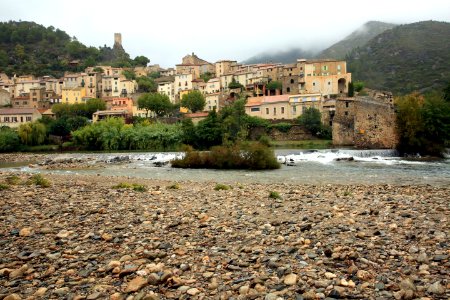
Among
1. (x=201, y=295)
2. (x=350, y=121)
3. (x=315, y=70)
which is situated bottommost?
(x=201, y=295)

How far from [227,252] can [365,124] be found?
50082mm

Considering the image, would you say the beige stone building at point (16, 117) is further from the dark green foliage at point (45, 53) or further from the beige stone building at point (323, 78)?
the dark green foliage at point (45, 53)

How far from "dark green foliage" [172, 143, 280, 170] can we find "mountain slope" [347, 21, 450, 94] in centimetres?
7766

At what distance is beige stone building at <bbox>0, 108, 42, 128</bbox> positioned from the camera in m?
84.7

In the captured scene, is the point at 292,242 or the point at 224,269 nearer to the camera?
the point at 224,269

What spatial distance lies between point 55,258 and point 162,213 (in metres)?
3.99

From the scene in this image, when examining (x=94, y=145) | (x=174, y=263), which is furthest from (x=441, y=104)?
(x=94, y=145)

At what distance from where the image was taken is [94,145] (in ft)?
222

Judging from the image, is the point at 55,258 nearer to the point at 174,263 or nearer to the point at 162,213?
the point at 174,263

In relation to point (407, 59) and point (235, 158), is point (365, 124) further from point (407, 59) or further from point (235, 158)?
point (407, 59)

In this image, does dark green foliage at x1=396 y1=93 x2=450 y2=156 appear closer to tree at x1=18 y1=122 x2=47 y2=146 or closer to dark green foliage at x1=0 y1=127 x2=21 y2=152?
tree at x1=18 y1=122 x2=47 y2=146

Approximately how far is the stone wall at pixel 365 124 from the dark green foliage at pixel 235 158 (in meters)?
22.4

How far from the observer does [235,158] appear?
35.5 m

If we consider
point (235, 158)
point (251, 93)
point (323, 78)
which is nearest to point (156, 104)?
point (251, 93)
